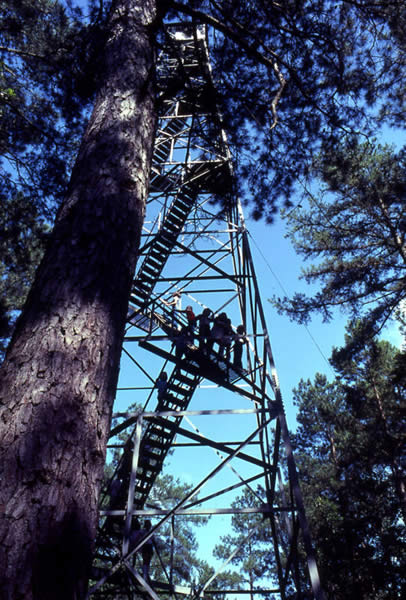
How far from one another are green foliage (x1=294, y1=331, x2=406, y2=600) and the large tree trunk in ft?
41.2

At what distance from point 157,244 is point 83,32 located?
4.39 metres

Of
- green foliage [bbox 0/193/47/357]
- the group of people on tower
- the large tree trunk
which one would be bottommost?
the large tree trunk

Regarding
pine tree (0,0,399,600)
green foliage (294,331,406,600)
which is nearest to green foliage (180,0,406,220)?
pine tree (0,0,399,600)

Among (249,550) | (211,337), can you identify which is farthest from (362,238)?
(249,550)

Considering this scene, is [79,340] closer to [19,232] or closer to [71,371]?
[71,371]

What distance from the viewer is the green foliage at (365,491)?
14.7 m

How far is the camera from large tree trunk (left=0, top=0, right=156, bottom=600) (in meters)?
1.07

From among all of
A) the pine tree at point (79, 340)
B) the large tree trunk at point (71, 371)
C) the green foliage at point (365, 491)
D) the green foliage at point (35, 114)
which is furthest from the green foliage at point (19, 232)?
the green foliage at point (365, 491)

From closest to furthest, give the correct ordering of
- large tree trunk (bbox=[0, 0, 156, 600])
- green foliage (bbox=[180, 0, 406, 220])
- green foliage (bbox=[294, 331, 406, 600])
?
large tree trunk (bbox=[0, 0, 156, 600])
green foliage (bbox=[180, 0, 406, 220])
green foliage (bbox=[294, 331, 406, 600])

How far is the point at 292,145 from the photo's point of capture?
225 inches

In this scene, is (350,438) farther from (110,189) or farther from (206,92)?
(110,189)

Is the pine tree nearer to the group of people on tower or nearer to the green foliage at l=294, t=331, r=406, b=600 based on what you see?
the group of people on tower

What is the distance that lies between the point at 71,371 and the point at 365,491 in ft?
61.8

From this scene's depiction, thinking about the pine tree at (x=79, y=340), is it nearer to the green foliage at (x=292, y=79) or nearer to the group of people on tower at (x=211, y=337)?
the green foliage at (x=292, y=79)
